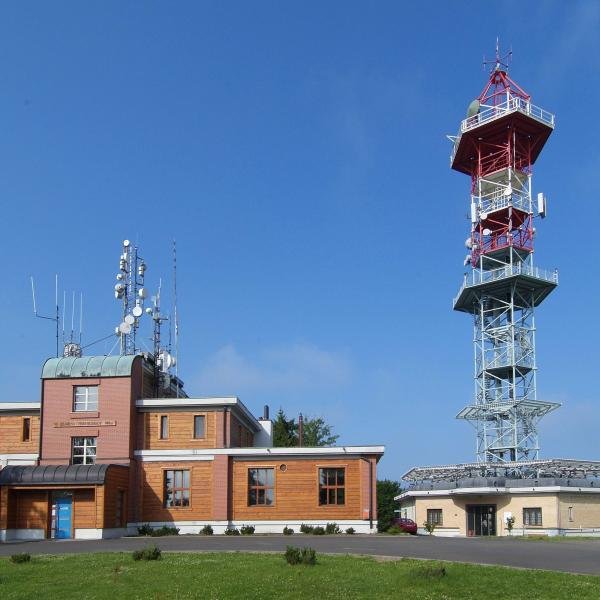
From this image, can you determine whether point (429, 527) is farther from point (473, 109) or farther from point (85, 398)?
point (473, 109)

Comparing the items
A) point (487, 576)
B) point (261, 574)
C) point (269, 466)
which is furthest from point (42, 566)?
point (269, 466)

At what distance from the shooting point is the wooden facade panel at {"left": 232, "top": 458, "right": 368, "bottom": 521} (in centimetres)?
4344

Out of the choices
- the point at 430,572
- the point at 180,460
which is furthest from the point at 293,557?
the point at 180,460

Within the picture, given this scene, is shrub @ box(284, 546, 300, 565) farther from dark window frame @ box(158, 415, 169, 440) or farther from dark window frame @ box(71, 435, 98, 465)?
dark window frame @ box(71, 435, 98, 465)

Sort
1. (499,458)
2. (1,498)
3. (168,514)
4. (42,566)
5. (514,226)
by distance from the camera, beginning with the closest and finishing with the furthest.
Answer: (42,566)
(1,498)
(168,514)
(499,458)
(514,226)

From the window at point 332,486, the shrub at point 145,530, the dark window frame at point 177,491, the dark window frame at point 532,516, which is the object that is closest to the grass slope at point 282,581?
the shrub at point 145,530

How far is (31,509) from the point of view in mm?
41031

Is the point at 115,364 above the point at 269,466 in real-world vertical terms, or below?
above

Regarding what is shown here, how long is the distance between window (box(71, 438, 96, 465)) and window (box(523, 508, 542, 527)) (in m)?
27.6

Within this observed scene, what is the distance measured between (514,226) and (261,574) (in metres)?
53.5

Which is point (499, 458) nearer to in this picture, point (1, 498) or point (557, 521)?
point (557, 521)

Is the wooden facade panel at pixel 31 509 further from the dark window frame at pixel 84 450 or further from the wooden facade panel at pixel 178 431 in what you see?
the wooden facade panel at pixel 178 431

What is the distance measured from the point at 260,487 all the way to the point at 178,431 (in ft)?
18.3

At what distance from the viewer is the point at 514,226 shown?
67875 millimetres
